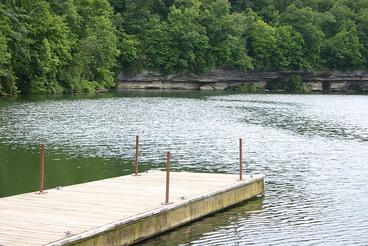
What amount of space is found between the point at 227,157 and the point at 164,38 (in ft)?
302

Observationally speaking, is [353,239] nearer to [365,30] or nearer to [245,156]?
[245,156]

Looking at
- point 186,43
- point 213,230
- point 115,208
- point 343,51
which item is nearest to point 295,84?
point 343,51

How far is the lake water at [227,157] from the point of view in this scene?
16672 mm

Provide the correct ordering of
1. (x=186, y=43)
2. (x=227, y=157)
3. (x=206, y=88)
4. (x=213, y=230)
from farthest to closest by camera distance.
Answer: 1. (x=206, y=88)
2. (x=186, y=43)
3. (x=227, y=157)
4. (x=213, y=230)

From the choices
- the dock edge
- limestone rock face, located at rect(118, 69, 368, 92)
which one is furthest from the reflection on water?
limestone rock face, located at rect(118, 69, 368, 92)

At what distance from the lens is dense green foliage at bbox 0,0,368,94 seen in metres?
77.6

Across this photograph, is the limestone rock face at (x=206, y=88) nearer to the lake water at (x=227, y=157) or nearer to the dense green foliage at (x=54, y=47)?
the dense green foliage at (x=54, y=47)

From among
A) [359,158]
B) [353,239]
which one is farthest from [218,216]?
[359,158]

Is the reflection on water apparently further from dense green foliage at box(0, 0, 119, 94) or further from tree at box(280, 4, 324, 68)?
tree at box(280, 4, 324, 68)

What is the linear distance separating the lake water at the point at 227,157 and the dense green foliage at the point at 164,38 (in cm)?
2190

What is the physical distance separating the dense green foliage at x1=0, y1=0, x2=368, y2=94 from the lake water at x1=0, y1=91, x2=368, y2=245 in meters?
21.9

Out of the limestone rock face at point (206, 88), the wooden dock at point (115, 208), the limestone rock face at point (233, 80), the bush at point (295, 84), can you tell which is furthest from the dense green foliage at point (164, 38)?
the wooden dock at point (115, 208)

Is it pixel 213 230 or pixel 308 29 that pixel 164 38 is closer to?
pixel 308 29

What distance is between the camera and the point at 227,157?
101 feet
